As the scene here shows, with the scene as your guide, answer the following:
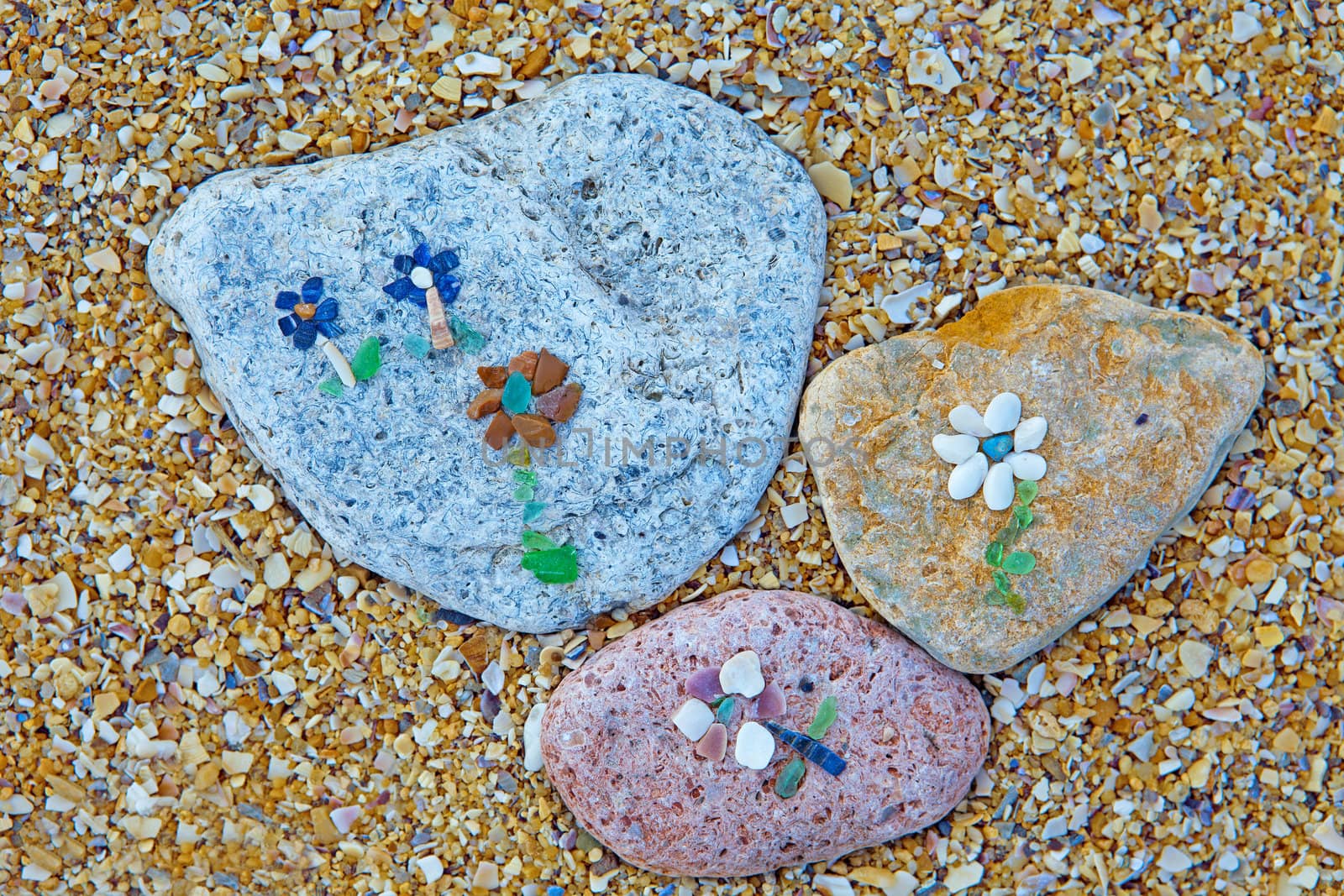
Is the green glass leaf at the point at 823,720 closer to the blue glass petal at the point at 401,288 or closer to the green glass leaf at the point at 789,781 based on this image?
the green glass leaf at the point at 789,781

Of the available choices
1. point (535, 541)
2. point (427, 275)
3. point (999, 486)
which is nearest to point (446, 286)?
point (427, 275)

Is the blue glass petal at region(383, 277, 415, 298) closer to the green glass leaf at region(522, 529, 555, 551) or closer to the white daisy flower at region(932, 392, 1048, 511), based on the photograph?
the green glass leaf at region(522, 529, 555, 551)

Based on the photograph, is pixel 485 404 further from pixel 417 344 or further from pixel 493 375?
pixel 417 344

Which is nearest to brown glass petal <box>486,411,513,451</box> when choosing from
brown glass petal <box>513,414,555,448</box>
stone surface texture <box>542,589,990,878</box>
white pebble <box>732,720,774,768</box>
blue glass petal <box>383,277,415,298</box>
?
brown glass petal <box>513,414,555,448</box>

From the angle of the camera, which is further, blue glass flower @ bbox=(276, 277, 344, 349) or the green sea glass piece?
the green sea glass piece

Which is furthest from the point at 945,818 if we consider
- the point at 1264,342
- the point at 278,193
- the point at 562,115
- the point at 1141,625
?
the point at 278,193

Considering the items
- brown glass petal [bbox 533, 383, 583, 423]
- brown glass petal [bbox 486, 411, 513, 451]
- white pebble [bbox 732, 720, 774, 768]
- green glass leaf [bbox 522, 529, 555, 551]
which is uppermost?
brown glass petal [bbox 533, 383, 583, 423]
